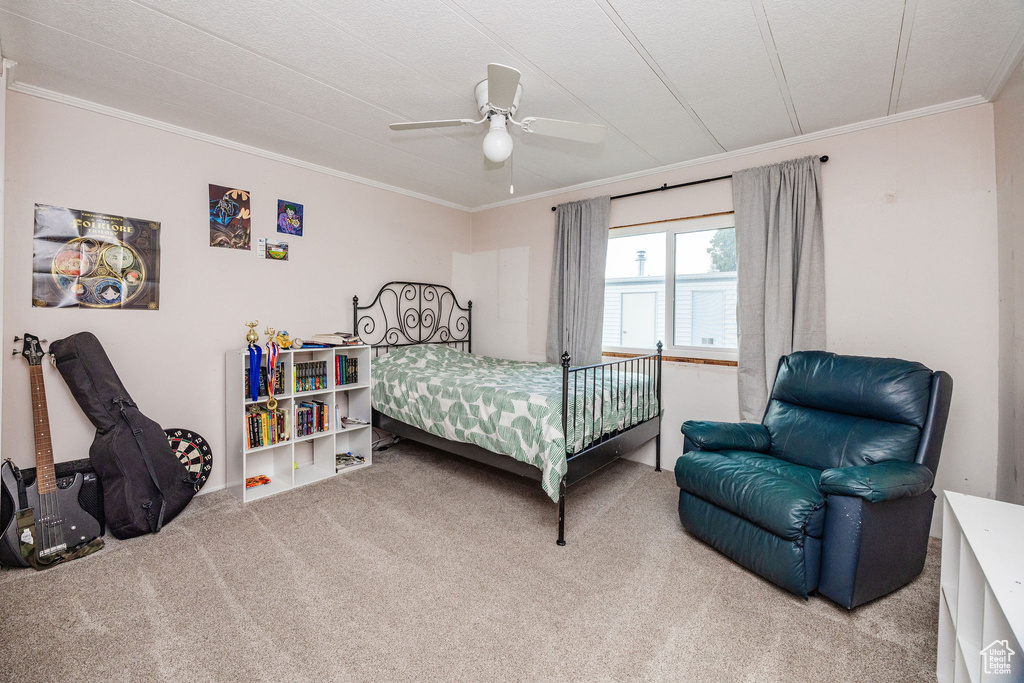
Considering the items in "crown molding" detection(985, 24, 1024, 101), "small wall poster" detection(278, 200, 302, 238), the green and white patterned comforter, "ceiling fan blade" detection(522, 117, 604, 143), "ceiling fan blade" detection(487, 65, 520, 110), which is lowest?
the green and white patterned comforter

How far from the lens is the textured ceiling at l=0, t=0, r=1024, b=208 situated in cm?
173

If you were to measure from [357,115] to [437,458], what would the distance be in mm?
2670

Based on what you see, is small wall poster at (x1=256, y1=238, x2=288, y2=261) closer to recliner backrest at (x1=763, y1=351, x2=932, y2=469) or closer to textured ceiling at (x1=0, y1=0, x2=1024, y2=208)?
textured ceiling at (x1=0, y1=0, x2=1024, y2=208)

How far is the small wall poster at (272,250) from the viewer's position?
3204 mm

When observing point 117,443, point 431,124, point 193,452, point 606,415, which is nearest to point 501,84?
point 431,124

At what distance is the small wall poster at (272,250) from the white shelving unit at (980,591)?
391cm

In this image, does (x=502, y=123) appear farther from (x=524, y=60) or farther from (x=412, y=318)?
(x=412, y=318)

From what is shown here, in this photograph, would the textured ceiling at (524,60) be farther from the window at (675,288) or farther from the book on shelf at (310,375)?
the book on shelf at (310,375)

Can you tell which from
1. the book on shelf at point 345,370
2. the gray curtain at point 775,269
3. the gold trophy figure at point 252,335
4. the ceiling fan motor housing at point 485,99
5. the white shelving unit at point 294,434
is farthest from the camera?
the book on shelf at point 345,370

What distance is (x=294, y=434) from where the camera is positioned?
3.11 m

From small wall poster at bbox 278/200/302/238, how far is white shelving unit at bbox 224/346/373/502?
96cm

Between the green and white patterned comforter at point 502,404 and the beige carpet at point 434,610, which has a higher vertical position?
the green and white patterned comforter at point 502,404

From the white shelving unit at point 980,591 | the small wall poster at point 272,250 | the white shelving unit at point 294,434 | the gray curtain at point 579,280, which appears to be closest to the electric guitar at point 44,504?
the white shelving unit at point 294,434

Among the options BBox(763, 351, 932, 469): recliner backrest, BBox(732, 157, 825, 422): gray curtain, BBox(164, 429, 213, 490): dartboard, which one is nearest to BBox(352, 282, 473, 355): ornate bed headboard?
BBox(164, 429, 213, 490): dartboard
